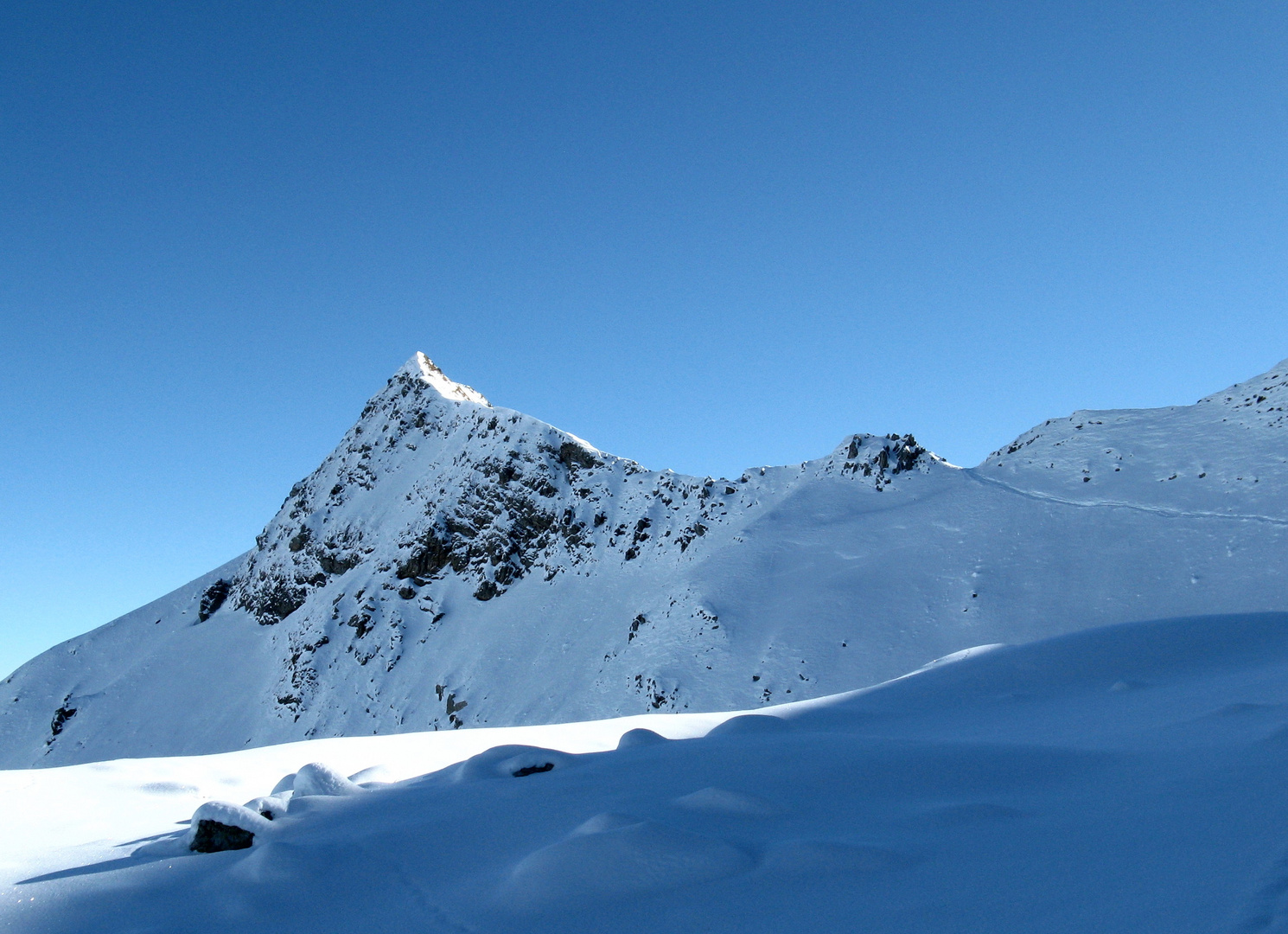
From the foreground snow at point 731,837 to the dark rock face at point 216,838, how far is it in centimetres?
14

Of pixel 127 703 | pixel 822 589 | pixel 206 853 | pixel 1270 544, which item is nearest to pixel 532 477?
pixel 822 589

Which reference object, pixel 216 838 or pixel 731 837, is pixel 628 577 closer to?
pixel 216 838

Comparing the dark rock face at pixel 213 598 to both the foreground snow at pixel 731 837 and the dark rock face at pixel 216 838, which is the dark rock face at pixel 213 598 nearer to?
the foreground snow at pixel 731 837

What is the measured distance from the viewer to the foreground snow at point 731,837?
12.1 ft

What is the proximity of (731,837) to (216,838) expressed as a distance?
11.4 ft

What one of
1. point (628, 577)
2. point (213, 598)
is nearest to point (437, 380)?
point (213, 598)

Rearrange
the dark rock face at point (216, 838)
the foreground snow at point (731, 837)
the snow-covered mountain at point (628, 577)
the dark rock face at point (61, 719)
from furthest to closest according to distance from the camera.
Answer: the dark rock face at point (61, 719) → the snow-covered mountain at point (628, 577) → the dark rock face at point (216, 838) → the foreground snow at point (731, 837)

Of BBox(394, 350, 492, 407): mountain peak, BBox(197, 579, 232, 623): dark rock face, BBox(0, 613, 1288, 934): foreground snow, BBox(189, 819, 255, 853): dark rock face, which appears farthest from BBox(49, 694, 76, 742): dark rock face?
BBox(189, 819, 255, 853): dark rock face

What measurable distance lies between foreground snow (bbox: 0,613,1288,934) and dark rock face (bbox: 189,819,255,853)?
0.14 m

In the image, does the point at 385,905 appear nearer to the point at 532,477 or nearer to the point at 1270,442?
the point at 1270,442

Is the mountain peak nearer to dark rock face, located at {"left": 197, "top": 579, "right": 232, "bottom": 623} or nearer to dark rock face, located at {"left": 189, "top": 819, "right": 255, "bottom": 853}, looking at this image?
dark rock face, located at {"left": 197, "top": 579, "right": 232, "bottom": 623}

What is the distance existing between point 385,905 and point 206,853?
1.88m

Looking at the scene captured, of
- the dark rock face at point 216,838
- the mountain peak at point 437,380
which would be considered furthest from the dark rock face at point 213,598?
the dark rock face at point 216,838

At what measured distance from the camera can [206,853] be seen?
17.3 feet
